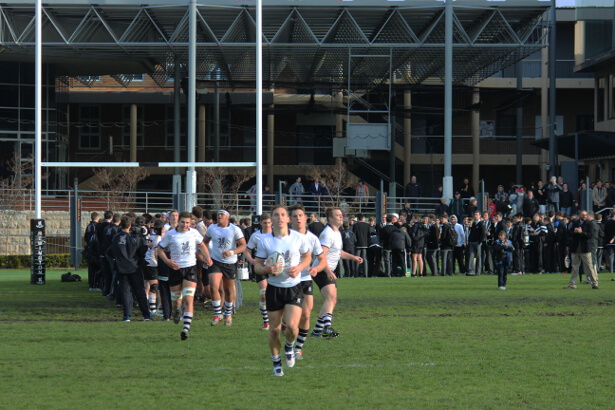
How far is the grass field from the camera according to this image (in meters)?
8.63

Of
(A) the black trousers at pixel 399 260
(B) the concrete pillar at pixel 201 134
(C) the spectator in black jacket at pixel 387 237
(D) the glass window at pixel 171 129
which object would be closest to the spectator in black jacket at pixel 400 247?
(A) the black trousers at pixel 399 260

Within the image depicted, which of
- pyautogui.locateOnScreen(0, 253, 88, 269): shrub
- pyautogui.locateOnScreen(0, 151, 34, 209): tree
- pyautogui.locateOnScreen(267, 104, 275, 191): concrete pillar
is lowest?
pyautogui.locateOnScreen(0, 253, 88, 269): shrub

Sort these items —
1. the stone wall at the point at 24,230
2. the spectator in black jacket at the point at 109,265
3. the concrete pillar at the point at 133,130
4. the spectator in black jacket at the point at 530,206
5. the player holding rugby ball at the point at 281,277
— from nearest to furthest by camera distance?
the player holding rugby ball at the point at 281,277 → the spectator in black jacket at the point at 109,265 → the spectator in black jacket at the point at 530,206 → the stone wall at the point at 24,230 → the concrete pillar at the point at 133,130

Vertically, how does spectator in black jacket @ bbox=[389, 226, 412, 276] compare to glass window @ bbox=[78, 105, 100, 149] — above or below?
below

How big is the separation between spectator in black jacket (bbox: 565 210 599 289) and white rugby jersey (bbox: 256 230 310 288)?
41.4 ft

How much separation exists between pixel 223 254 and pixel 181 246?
3.44ft

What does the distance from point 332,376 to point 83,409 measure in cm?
275

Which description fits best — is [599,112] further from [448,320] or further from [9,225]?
[448,320]

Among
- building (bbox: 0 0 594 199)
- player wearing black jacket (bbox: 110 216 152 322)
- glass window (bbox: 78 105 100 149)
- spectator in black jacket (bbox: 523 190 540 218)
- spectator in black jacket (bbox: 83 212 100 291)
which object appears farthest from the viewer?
glass window (bbox: 78 105 100 149)

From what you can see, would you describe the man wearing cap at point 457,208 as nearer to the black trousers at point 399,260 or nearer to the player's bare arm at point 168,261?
the black trousers at point 399,260

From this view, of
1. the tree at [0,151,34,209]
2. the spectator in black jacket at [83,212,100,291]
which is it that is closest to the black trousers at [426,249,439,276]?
the spectator in black jacket at [83,212,100,291]

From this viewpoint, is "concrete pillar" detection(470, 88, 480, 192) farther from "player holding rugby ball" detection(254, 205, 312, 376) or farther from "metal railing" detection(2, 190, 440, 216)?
"player holding rugby ball" detection(254, 205, 312, 376)

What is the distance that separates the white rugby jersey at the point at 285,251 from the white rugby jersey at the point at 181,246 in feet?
13.0

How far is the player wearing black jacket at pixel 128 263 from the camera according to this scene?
1533 centimetres
